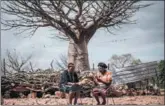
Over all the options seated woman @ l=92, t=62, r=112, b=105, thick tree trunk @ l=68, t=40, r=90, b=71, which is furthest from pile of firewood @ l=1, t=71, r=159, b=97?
seated woman @ l=92, t=62, r=112, b=105

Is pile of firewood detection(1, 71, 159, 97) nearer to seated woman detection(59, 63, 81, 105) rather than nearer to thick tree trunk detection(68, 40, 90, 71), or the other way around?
thick tree trunk detection(68, 40, 90, 71)

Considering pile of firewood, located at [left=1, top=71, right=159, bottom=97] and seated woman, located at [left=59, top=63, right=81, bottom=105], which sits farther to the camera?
pile of firewood, located at [left=1, top=71, right=159, bottom=97]

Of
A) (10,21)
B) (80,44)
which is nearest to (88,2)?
(80,44)

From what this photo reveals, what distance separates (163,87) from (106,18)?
211 cm

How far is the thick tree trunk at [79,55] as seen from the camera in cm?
760

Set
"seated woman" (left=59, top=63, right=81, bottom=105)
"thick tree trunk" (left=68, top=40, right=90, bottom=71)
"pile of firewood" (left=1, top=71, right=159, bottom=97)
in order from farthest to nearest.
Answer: "thick tree trunk" (left=68, top=40, right=90, bottom=71) → "pile of firewood" (left=1, top=71, right=159, bottom=97) → "seated woman" (left=59, top=63, right=81, bottom=105)

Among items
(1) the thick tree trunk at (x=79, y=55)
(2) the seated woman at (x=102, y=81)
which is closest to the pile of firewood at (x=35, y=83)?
(1) the thick tree trunk at (x=79, y=55)

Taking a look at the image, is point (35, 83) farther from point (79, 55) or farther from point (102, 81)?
point (102, 81)

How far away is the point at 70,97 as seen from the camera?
407 cm

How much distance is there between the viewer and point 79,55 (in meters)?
7.61

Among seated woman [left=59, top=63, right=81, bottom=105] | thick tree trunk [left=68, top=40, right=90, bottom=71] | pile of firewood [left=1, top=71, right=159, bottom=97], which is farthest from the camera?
thick tree trunk [left=68, top=40, right=90, bottom=71]

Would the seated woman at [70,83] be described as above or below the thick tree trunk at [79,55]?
below

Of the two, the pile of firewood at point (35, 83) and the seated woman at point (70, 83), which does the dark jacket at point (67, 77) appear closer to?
the seated woman at point (70, 83)

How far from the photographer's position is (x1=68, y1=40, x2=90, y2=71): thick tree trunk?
7602mm
